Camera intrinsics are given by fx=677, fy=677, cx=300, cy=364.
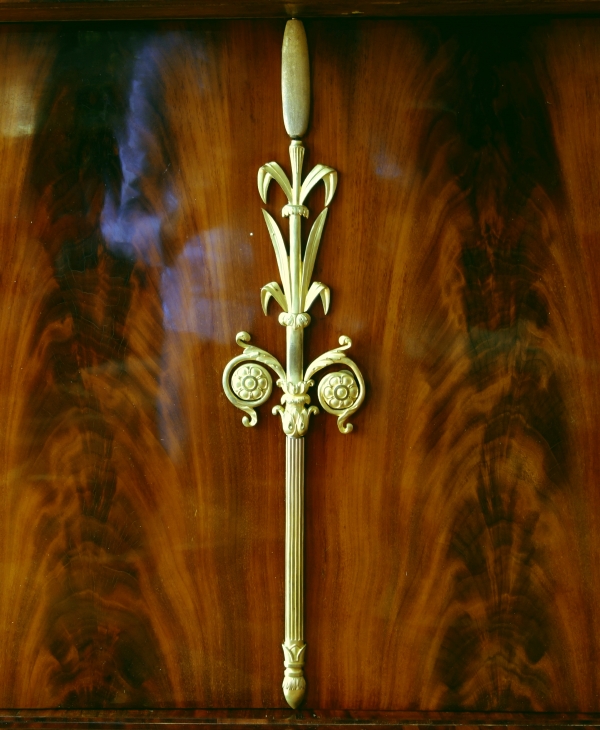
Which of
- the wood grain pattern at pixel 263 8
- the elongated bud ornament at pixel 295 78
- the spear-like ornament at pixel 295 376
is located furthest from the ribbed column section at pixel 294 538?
the wood grain pattern at pixel 263 8

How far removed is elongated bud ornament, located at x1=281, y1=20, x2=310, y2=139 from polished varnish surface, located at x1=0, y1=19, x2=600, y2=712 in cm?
2

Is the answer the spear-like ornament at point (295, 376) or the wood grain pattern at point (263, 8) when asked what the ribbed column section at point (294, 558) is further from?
the wood grain pattern at point (263, 8)

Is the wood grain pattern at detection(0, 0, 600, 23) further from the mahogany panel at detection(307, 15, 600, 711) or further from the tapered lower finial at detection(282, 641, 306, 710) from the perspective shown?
the tapered lower finial at detection(282, 641, 306, 710)

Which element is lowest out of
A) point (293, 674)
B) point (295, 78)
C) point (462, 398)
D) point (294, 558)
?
point (293, 674)

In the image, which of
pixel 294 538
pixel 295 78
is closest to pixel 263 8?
pixel 295 78

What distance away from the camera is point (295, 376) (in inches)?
28.1

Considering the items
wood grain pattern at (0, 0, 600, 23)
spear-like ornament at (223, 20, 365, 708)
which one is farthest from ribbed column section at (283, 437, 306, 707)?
wood grain pattern at (0, 0, 600, 23)

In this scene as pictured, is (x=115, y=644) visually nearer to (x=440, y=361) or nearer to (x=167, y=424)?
(x=167, y=424)

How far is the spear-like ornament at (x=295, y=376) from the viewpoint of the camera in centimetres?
71

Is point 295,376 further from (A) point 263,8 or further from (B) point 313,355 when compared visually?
(A) point 263,8

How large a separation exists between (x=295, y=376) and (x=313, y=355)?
0.03 m

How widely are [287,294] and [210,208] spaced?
124mm

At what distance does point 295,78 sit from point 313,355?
0.29m

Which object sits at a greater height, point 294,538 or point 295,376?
point 295,376
